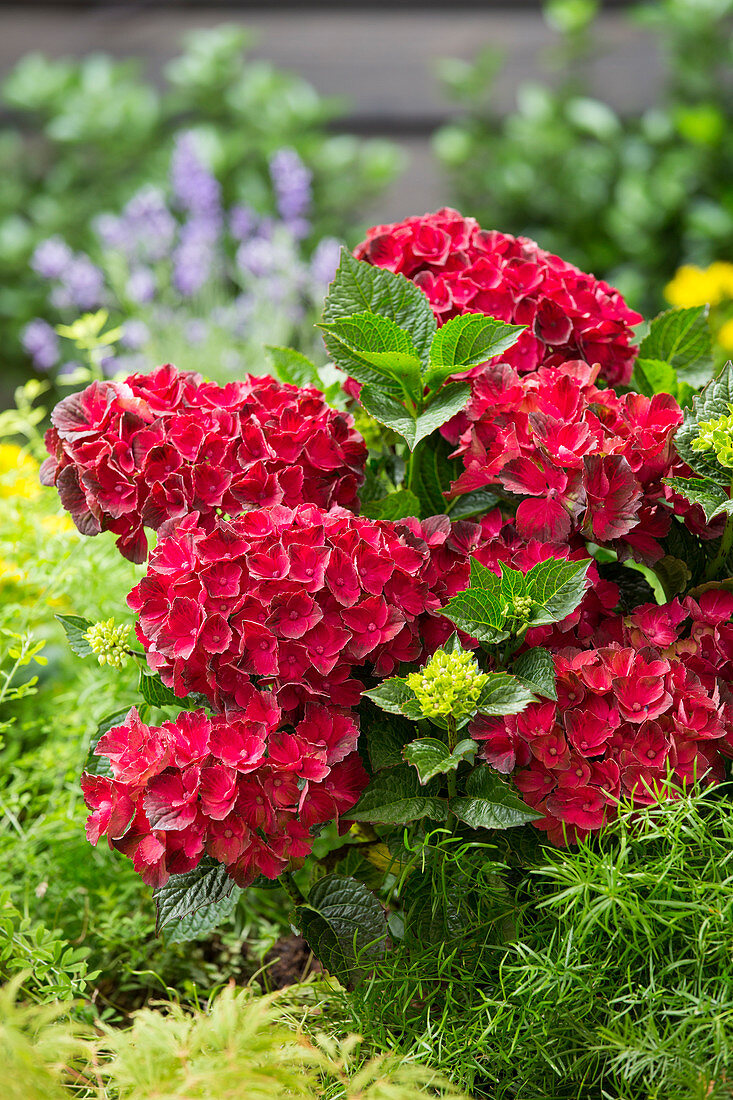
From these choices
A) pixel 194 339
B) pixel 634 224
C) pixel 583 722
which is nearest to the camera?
pixel 583 722

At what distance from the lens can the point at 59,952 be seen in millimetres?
829

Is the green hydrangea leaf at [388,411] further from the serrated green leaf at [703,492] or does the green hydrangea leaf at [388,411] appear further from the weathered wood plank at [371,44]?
the weathered wood plank at [371,44]

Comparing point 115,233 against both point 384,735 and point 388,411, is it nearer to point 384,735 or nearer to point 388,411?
point 388,411

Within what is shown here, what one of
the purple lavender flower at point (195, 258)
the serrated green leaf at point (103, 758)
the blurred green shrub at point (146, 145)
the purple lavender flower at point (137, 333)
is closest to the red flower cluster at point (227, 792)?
the serrated green leaf at point (103, 758)

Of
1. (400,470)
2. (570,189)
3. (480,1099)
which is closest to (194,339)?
(570,189)

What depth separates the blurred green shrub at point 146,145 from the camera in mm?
2777

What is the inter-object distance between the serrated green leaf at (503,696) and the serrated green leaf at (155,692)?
25cm

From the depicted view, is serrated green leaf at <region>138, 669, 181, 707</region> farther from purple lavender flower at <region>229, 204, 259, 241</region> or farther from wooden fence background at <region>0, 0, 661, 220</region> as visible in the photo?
wooden fence background at <region>0, 0, 661, 220</region>

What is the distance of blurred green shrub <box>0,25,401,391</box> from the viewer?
278 centimetres

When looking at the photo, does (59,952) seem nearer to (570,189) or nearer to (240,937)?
(240,937)

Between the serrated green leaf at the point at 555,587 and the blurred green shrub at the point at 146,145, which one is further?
the blurred green shrub at the point at 146,145

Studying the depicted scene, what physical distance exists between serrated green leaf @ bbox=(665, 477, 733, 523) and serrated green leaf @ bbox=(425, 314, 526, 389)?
0.55 feet

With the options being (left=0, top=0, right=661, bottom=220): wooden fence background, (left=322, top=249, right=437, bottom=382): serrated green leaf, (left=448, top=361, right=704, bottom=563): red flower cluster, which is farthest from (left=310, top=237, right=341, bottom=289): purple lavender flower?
(left=448, top=361, right=704, bottom=563): red flower cluster

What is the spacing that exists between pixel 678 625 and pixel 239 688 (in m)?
0.35
